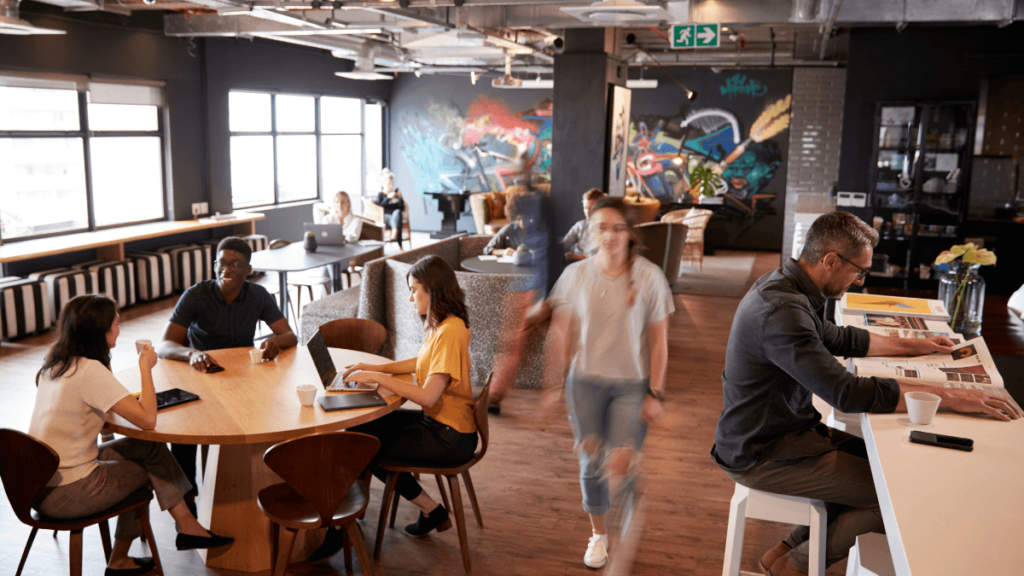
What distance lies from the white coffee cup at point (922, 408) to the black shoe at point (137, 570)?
2779 mm

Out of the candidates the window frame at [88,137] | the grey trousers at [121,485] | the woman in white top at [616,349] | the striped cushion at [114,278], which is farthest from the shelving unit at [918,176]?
the window frame at [88,137]

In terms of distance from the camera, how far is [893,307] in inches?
138

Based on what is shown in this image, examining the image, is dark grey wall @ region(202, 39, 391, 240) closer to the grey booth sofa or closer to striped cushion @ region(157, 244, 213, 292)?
striped cushion @ region(157, 244, 213, 292)

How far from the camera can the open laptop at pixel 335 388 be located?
294 cm

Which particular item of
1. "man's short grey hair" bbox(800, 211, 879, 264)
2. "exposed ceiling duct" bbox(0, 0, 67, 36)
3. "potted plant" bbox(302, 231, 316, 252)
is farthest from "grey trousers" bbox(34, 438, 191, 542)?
"exposed ceiling duct" bbox(0, 0, 67, 36)

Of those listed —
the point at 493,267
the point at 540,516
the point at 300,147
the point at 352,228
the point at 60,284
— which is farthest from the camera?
the point at 300,147

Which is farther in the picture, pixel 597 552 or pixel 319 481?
pixel 597 552

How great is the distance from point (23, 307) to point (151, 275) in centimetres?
175

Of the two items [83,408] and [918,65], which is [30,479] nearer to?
[83,408]

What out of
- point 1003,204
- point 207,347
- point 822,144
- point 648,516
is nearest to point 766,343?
point 648,516

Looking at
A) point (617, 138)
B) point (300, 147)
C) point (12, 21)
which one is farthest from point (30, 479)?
point (300, 147)

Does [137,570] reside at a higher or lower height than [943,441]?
lower

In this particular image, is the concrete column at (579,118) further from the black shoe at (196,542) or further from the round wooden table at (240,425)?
the black shoe at (196,542)

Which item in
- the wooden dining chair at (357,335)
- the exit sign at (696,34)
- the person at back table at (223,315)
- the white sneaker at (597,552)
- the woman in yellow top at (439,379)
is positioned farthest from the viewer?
the exit sign at (696,34)
